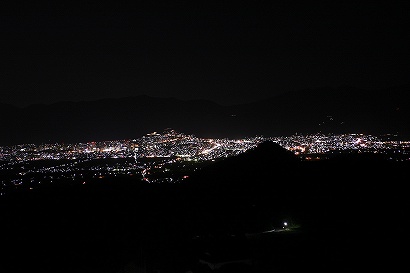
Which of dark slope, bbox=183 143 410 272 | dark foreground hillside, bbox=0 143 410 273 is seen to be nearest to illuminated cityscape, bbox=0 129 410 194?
dark slope, bbox=183 143 410 272

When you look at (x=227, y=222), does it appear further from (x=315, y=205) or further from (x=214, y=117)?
(x=214, y=117)

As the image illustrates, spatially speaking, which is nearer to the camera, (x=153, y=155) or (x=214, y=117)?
(x=153, y=155)

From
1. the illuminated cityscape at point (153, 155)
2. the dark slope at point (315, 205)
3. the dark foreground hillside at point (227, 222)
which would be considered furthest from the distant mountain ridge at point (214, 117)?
the dark foreground hillside at point (227, 222)

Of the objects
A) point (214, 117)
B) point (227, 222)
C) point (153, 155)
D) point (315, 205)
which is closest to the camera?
point (227, 222)

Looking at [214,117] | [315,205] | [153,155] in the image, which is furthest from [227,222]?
[214,117]

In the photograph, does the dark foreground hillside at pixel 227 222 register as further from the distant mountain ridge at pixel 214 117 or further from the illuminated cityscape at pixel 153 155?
the distant mountain ridge at pixel 214 117

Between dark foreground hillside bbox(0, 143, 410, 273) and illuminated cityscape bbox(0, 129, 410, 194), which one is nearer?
dark foreground hillside bbox(0, 143, 410, 273)

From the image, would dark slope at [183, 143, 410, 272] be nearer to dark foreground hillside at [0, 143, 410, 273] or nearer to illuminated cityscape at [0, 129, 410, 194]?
dark foreground hillside at [0, 143, 410, 273]
